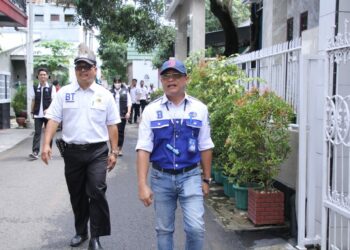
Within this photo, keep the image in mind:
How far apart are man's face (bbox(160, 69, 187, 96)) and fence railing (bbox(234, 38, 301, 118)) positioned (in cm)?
243

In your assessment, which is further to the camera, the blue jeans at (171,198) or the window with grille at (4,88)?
the window with grille at (4,88)

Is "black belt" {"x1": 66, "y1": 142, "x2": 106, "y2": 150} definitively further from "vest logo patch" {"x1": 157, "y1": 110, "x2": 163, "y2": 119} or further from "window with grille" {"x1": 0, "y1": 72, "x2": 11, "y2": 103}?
"window with grille" {"x1": 0, "y1": 72, "x2": 11, "y2": 103}

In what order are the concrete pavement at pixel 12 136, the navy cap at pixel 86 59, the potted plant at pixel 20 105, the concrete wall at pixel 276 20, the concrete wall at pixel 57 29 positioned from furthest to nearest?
1. the concrete wall at pixel 57 29
2. the potted plant at pixel 20 105
3. the concrete pavement at pixel 12 136
4. the concrete wall at pixel 276 20
5. the navy cap at pixel 86 59

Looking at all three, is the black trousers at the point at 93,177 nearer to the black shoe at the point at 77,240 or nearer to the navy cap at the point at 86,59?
the black shoe at the point at 77,240

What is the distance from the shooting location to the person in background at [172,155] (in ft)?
12.5

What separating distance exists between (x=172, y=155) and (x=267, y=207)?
93.1 inches

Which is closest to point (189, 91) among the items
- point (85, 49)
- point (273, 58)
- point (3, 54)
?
point (273, 58)

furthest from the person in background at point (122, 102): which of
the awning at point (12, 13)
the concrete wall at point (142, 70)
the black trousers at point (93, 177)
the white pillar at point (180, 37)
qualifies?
the concrete wall at point (142, 70)

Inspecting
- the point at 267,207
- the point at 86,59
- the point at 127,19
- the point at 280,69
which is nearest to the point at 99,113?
the point at 86,59

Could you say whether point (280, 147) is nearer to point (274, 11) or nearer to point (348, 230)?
point (348, 230)

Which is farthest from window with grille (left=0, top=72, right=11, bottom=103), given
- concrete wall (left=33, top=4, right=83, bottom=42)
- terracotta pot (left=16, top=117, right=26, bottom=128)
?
concrete wall (left=33, top=4, right=83, bottom=42)

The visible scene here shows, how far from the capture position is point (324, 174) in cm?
445

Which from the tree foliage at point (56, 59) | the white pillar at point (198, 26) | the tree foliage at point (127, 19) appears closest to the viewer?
the white pillar at point (198, 26)

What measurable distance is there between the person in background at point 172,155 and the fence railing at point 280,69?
2.44m
